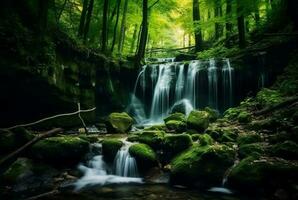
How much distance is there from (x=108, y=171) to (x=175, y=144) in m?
2.05

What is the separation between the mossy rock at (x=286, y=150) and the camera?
713 cm

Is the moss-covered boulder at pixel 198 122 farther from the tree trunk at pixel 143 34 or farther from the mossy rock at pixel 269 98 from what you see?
the tree trunk at pixel 143 34

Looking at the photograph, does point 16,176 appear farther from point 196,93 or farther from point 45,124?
point 196,93

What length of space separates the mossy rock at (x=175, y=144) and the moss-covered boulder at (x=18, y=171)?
12.2 ft

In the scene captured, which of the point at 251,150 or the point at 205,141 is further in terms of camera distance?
the point at 205,141

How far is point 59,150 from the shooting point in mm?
8477

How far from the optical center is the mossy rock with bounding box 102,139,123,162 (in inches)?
358

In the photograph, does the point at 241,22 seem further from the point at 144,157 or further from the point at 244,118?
the point at 144,157

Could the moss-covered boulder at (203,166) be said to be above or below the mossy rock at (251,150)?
below

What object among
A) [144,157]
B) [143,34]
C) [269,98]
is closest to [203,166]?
[144,157]

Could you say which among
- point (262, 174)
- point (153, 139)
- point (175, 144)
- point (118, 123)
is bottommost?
point (262, 174)

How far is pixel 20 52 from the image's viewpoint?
34.7ft

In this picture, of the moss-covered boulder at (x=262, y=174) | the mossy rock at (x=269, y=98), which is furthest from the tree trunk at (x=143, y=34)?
the moss-covered boulder at (x=262, y=174)

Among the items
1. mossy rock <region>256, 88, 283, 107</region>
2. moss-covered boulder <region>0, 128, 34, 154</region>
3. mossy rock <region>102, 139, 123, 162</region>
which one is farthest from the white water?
mossy rock <region>256, 88, 283, 107</region>
